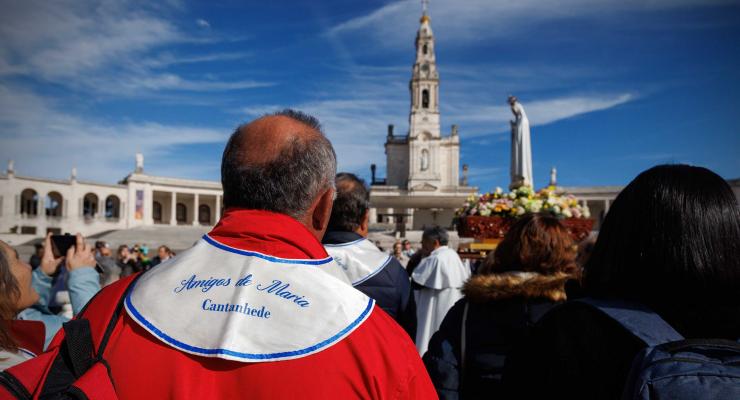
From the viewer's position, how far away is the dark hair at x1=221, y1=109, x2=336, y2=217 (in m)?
1.70

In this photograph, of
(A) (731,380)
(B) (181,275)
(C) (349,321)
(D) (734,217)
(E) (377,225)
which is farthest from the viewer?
(E) (377,225)

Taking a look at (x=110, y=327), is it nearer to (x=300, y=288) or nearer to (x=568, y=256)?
(x=300, y=288)

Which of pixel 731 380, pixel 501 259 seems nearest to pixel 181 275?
pixel 731 380

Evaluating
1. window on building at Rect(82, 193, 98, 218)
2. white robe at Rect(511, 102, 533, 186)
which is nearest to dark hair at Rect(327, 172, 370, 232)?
white robe at Rect(511, 102, 533, 186)

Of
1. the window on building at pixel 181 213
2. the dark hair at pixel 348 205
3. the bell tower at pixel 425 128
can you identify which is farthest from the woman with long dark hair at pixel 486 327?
the window on building at pixel 181 213

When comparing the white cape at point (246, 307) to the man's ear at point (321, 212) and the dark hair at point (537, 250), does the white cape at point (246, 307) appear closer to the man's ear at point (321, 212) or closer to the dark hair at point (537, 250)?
the man's ear at point (321, 212)

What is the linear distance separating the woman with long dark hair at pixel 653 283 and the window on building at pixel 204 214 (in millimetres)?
69546

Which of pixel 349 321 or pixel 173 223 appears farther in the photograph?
pixel 173 223

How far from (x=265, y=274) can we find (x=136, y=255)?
1690 centimetres

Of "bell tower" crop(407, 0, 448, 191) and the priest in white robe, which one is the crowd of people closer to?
the priest in white robe

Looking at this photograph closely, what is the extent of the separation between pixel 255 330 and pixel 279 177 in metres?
0.55

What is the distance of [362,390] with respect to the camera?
133 cm

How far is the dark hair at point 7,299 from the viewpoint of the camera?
7.47ft

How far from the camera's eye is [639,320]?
4.75 feet
